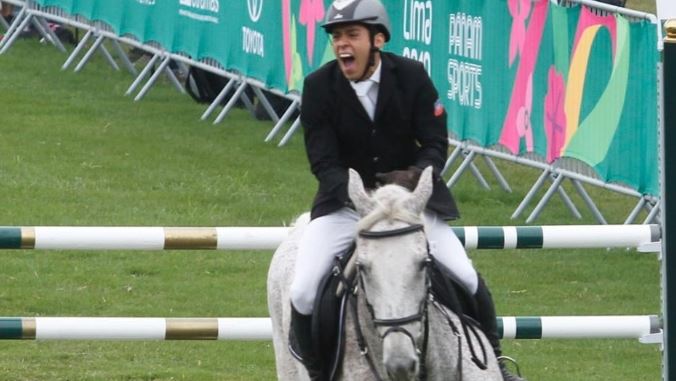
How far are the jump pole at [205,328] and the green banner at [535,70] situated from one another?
3.75 m

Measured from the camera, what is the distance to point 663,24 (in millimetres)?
8219

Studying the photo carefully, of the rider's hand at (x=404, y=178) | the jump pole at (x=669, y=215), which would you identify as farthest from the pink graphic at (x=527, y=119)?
the rider's hand at (x=404, y=178)

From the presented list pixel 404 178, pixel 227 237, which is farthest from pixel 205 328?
pixel 404 178

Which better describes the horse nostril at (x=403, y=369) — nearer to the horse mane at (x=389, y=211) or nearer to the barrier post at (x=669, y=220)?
the horse mane at (x=389, y=211)

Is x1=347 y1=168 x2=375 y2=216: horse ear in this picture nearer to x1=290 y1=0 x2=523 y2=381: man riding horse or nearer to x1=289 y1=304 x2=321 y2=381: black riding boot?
x1=290 y1=0 x2=523 y2=381: man riding horse

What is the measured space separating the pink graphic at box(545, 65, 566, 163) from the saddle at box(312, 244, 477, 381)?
7219 mm

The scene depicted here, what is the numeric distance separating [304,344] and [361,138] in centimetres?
94

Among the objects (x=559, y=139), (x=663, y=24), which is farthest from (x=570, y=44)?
(x=663, y=24)

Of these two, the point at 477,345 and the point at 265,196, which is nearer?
the point at 477,345

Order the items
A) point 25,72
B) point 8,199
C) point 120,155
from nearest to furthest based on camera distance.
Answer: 1. point 8,199
2. point 120,155
3. point 25,72

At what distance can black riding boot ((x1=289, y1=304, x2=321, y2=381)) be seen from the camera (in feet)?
25.7

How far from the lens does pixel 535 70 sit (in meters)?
15.3

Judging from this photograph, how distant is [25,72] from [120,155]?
19.5 ft

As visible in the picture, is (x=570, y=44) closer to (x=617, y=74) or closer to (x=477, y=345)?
(x=617, y=74)
